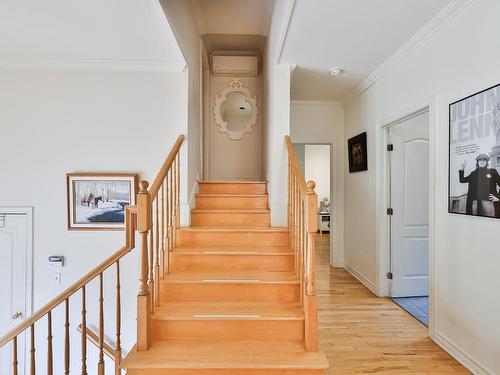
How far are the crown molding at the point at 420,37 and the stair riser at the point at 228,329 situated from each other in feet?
8.03

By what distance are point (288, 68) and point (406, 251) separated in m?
2.41

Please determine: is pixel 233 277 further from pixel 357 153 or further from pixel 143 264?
pixel 357 153

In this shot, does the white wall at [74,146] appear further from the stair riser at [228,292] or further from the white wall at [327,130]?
the white wall at [327,130]

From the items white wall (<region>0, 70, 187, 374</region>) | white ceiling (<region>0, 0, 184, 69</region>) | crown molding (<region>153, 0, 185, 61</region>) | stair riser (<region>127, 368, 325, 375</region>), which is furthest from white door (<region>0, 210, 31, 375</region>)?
crown molding (<region>153, 0, 185, 61</region>)

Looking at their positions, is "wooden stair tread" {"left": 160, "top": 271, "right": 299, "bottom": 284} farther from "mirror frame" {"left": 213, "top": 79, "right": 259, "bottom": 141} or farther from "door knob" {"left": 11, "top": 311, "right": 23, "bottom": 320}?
"mirror frame" {"left": 213, "top": 79, "right": 259, "bottom": 141}

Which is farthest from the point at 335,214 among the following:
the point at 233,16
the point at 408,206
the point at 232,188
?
the point at 233,16

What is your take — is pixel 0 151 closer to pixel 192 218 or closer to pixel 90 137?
pixel 90 137

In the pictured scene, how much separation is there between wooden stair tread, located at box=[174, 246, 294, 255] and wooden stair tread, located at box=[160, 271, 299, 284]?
0.55 ft

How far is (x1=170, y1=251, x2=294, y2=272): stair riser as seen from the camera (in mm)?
2488

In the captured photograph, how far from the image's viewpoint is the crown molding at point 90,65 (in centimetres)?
293

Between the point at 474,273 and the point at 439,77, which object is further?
the point at 439,77

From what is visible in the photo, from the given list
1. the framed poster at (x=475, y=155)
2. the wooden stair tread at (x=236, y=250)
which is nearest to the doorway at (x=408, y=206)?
the framed poster at (x=475, y=155)

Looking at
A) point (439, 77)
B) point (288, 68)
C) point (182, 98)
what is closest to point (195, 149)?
point (182, 98)

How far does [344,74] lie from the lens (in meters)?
3.27
